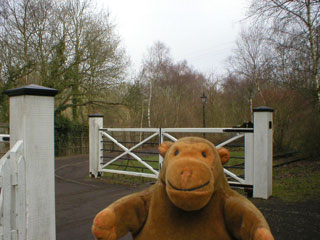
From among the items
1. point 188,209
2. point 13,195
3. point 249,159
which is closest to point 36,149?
point 13,195

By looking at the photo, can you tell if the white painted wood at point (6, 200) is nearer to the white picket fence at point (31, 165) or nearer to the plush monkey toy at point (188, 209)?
the white picket fence at point (31, 165)

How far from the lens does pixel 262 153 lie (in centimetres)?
570

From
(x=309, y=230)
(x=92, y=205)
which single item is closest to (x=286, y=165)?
(x=309, y=230)

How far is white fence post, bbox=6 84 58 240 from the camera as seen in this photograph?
303cm

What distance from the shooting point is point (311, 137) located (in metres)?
13.0

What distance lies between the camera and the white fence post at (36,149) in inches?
119

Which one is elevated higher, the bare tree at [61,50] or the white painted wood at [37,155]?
the bare tree at [61,50]

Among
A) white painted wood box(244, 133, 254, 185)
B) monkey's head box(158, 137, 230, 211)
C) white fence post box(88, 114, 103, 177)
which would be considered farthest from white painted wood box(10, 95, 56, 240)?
white fence post box(88, 114, 103, 177)

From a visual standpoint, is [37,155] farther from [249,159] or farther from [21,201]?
[249,159]

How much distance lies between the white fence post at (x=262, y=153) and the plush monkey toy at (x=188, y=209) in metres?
3.90

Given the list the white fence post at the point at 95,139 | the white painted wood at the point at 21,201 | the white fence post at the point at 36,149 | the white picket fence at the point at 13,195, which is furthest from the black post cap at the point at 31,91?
the white fence post at the point at 95,139

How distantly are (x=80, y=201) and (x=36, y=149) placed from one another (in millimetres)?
2900

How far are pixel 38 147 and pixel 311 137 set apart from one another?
12.7 metres

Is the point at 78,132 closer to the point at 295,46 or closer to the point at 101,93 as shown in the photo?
the point at 101,93
